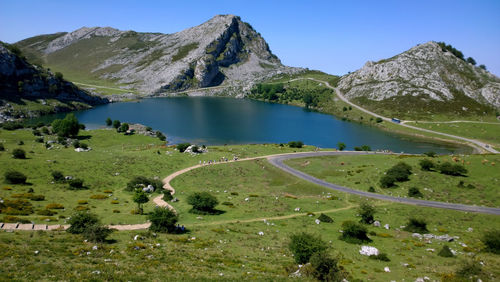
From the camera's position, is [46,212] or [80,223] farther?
[46,212]

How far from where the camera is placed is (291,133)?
529ft

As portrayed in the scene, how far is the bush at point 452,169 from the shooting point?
70812 mm

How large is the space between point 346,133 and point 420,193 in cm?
10586

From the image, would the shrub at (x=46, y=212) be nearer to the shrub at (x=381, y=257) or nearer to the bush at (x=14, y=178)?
the bush at (x=14, y=178)

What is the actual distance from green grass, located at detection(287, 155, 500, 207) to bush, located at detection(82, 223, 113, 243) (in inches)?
2142

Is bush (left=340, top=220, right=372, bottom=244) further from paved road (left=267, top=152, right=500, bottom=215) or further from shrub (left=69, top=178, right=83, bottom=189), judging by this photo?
shrub (left=69, top=178, right=83, bottom=189)

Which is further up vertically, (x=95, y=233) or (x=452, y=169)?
(x=452, y=169)

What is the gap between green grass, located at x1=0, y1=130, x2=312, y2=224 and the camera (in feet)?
168

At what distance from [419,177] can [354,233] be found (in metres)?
38.3

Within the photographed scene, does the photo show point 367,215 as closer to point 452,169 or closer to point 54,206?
point 452,169

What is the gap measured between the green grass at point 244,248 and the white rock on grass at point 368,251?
3.14 ft

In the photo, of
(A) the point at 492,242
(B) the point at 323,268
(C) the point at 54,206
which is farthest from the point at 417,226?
(C) the point at 54,206

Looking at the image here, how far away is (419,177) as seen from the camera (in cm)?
7138

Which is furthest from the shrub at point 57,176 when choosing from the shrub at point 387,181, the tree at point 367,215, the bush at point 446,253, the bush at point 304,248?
the shrub at point 387,181
